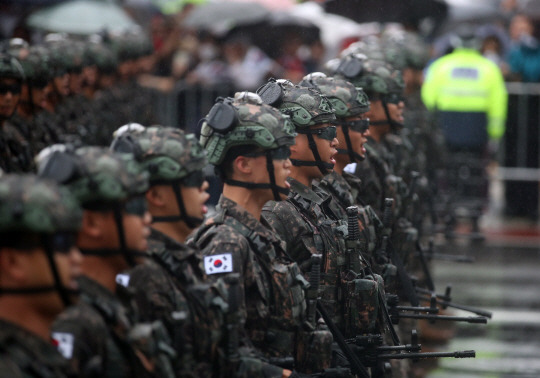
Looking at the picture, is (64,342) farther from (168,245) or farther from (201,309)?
(168,245)

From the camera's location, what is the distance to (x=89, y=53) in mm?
16188

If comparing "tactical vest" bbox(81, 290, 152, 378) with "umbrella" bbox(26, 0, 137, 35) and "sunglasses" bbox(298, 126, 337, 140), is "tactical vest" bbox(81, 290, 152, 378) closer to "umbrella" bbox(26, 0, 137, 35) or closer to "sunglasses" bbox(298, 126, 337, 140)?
"sunglasses" bbox(298, 126, 337, 140)

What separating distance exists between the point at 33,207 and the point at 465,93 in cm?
1396

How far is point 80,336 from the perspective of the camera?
440 centimetres

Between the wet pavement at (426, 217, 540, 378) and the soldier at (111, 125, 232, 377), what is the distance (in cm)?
541

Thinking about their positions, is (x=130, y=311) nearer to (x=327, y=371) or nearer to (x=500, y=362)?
(x=327, y=371)

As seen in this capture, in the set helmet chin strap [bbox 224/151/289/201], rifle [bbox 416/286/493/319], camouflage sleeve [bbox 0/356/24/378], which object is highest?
Answer: helmet chin strap [bbox 224/151/289/201]

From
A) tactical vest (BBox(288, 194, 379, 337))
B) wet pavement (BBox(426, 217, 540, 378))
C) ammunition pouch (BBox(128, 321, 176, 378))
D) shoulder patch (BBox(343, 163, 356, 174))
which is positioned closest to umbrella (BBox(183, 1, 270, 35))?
wet pavement (BBox(426, 217, 540, 378))

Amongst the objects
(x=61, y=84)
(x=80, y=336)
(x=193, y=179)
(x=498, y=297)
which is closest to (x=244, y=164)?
(x=193, y=179)

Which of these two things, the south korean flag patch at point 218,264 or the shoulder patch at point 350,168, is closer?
the south korean flag patch at point 218,264

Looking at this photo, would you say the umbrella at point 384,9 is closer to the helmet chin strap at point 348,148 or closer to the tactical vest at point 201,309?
the helmet chin strap at point 348,148

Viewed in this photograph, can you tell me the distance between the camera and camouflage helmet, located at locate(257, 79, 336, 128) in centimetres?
715

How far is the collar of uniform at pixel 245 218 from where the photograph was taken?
5.93 meters

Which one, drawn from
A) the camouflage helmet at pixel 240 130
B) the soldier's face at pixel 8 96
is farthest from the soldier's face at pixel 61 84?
the camouflage helmet at pixel 240 130
